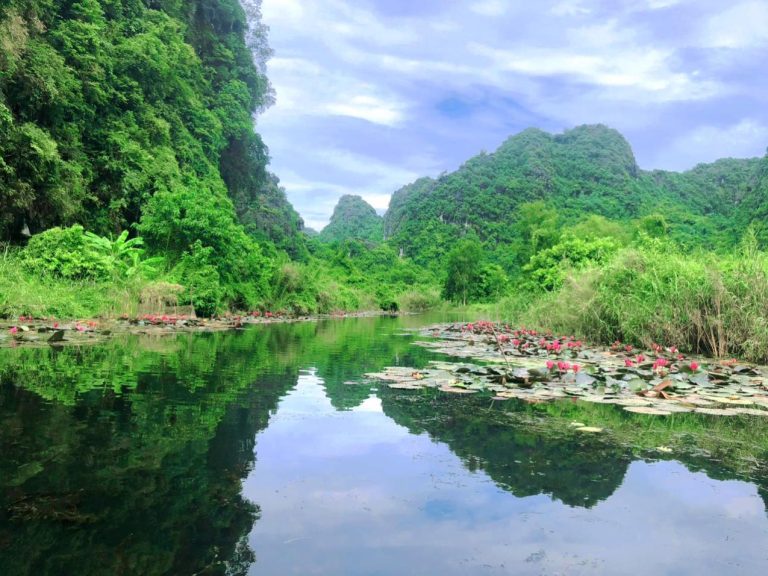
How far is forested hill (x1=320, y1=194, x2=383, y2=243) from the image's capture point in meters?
105

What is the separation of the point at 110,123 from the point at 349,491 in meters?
22.2

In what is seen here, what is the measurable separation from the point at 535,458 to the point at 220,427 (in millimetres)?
2589

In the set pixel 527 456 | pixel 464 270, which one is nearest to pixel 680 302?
pixel 527 456

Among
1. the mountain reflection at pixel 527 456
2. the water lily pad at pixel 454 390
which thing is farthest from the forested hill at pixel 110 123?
the mountain reflection at pixel 527 456

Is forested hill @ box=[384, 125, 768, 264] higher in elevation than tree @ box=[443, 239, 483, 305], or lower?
higher

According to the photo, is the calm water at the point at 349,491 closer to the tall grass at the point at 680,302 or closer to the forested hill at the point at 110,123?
the tall grass at the point at 680,302

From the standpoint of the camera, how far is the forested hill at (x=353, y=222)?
4117 inches

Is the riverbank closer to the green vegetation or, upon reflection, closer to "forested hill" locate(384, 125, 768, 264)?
the green vegetation

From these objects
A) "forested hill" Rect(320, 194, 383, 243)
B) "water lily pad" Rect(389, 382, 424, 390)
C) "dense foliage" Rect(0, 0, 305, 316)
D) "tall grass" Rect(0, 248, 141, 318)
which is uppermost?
"forested hill" Rect(320, 194, 383, 243)

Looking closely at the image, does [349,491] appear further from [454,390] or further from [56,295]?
[56,295]

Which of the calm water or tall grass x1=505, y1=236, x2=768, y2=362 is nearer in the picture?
the calm water

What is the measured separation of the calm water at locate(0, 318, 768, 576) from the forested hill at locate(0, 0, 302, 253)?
1381cm

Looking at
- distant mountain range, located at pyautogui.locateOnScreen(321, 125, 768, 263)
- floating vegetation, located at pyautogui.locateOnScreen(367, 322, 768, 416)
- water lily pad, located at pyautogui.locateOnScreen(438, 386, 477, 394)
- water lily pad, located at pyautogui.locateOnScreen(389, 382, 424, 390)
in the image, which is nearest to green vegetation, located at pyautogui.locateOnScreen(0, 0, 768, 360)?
floating vegetation, located at pyautogui.locateOnScreen(367, 322, 768, 416)

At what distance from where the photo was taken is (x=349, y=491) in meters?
3.30
